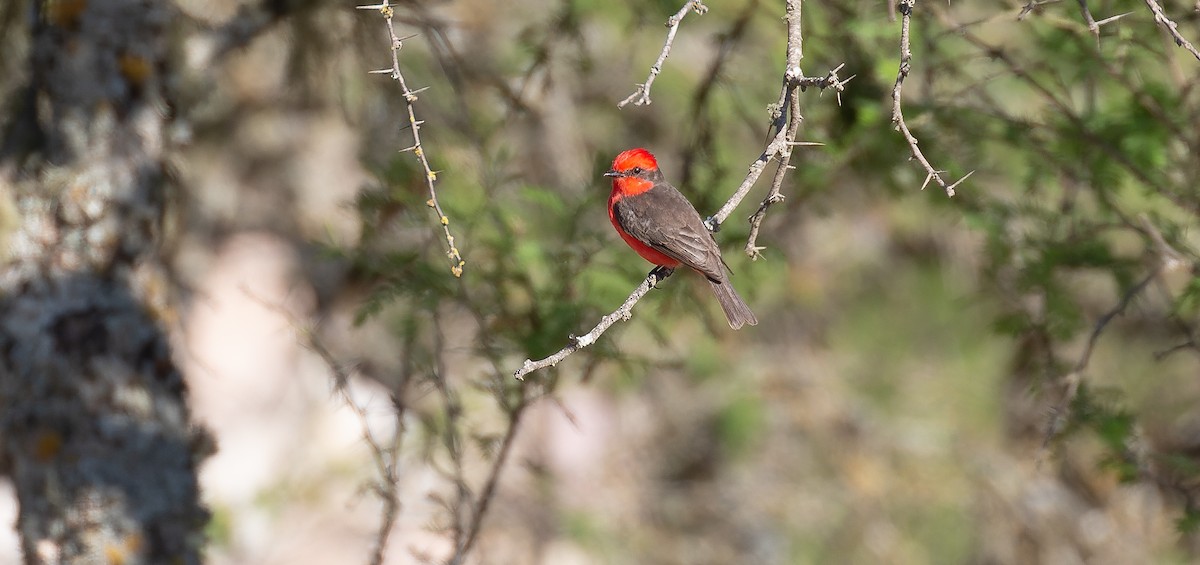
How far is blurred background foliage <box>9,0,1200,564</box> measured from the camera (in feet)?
15.4

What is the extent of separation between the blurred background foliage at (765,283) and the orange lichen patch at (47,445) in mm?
1411

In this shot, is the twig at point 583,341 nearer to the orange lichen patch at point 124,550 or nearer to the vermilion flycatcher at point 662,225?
the vermilion flycatcher at point 662,225

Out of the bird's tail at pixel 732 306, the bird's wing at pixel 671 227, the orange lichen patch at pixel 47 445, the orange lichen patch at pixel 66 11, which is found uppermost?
the orange lichen patch at pixel 66 11

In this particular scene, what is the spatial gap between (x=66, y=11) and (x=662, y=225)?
2.28m

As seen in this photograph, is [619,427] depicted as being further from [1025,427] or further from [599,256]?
[599,256]

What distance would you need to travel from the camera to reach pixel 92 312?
12.5ft

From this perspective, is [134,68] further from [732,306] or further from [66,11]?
[732,306]

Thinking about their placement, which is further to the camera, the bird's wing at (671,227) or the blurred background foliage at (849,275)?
the blurred background foliage at (849,275)

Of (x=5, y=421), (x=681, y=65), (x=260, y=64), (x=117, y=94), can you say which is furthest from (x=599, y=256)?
(x=260, y=64)

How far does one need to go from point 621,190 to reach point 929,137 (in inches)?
52.9

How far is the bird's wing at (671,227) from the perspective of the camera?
13.6 ft

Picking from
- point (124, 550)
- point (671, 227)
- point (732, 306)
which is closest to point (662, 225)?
point (671, 227)

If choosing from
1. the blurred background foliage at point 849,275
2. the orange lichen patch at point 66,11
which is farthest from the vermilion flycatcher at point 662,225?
the orange lichen patch at point 66,11

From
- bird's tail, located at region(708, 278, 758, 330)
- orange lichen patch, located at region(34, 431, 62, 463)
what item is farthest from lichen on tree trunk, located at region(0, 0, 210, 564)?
bird's tail, located at region(708, 278, 758, 330)
